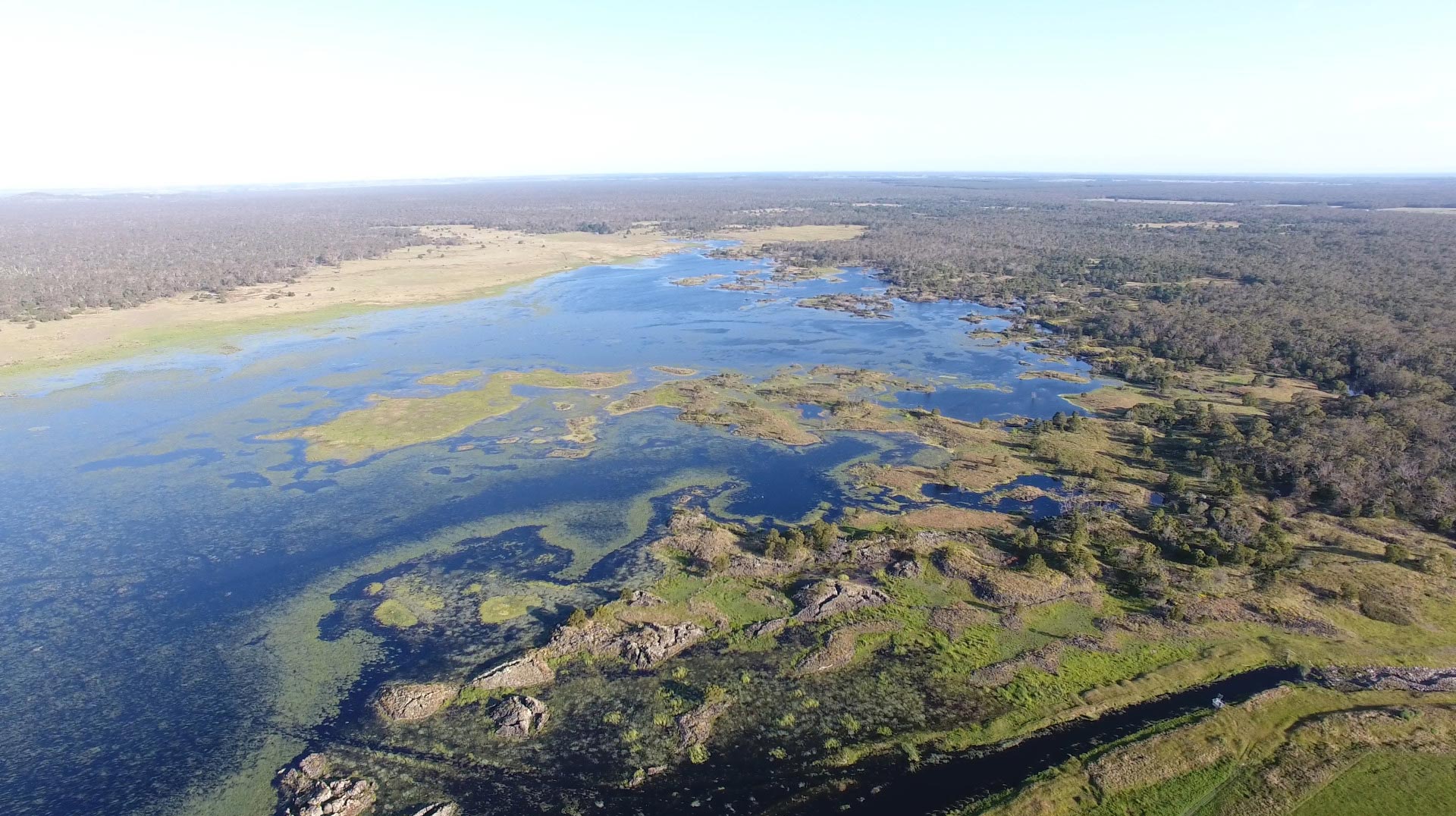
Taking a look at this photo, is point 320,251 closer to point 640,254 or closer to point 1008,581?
point 640,254

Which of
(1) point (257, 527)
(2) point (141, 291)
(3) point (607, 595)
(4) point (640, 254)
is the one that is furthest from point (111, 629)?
(4) point (640, 254)

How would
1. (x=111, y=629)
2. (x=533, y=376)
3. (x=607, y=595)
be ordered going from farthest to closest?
(x=533, y=376) < (x=607, y=595) < (x=111, y=629)

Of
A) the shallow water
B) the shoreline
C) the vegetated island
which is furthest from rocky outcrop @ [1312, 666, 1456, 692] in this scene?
the shoreline

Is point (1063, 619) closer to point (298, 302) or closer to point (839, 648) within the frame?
point (839, 648)

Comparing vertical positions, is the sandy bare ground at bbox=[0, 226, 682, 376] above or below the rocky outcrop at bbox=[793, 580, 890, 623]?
above

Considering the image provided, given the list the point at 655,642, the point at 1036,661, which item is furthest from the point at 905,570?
the point at 655,642

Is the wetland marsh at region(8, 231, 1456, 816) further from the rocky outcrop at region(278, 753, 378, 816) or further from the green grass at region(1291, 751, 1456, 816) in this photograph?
the green grass at region(1291, 751, 1456, 816)

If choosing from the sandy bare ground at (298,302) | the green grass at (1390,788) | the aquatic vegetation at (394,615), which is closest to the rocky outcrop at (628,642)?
the aquatic vegetation at (394,615)
